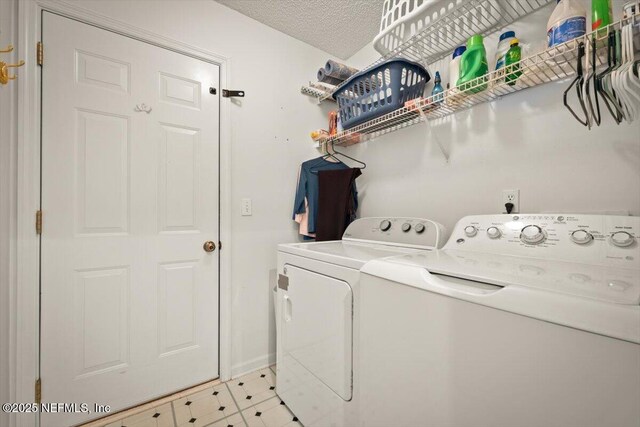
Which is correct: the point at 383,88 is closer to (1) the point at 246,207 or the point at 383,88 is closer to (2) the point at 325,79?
(2) the point at 325,79

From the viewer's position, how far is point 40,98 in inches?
49.0

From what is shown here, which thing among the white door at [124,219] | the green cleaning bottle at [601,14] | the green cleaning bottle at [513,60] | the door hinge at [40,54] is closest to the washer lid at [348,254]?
the white door at [124,219]

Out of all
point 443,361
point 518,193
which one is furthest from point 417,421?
point 518,193

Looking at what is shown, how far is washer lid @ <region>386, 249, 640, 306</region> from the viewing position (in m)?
0.51

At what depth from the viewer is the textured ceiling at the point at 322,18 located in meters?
1.70

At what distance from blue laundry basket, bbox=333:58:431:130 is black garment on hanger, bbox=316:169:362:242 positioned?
378 millimetres

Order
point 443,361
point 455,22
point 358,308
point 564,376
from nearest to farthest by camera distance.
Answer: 1. point 564,376
2. point 443,361
3. point 358,308
4. point 455,22

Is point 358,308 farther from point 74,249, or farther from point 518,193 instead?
point 74,249

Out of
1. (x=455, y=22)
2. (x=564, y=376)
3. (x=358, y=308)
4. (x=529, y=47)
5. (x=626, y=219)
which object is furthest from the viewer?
(x=455, y=22)

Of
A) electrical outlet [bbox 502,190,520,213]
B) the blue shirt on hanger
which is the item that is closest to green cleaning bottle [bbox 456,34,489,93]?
electrical outlet [bbox 502,190,520,213]

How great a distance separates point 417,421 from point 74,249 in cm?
171

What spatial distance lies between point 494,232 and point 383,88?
3.11ft

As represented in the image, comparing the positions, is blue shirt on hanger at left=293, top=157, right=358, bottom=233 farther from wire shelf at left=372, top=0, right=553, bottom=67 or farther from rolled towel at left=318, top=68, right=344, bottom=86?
wire shelf at left=372, top=0, right=553, bottom=67

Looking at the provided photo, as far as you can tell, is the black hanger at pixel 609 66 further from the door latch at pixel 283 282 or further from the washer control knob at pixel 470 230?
the door latch at pixel 283 282
